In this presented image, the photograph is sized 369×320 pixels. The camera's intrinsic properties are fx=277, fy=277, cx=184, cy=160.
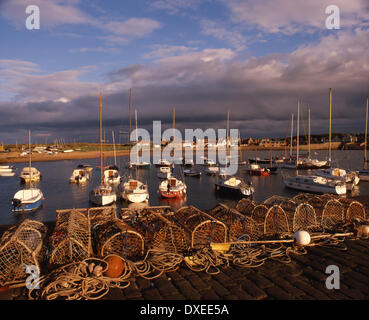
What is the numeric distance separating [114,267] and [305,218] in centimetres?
609

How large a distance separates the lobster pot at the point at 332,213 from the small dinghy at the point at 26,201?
25.5 meters

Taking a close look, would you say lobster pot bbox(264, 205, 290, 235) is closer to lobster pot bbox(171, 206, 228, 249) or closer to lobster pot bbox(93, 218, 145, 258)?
lobster pot bbox(171, 206, 228, 249)

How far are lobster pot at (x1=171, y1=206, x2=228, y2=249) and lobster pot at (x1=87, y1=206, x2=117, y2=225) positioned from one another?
7.04 feet

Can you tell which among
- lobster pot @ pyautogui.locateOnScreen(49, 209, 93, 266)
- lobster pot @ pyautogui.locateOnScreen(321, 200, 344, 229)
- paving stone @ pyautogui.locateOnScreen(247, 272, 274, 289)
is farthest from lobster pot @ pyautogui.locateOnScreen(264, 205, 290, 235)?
lobster pot @ pyautogui.locateOnScreen(49, 209, 93, 266)

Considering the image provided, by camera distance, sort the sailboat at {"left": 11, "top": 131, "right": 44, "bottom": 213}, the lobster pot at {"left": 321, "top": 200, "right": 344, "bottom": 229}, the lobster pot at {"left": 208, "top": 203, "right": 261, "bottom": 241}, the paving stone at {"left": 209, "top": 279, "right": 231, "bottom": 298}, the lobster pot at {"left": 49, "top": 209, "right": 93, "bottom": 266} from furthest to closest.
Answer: the sailboat at {"left": 11, "top": 131, "right": 44, "bottom": 213} < the lobster pot at {"left": 321, "top": 200, "right": 344, "bottom": 229} < the lobster pot at {"left": 208, "top": 203, "right": 261, "bottom": 241} < the lobster pot at {"left": 49, "top": 209, "right": 93, "bottom": 266} < the paving stone at {"left": 209, "top": 279, "right": 231, "bottom": 298}

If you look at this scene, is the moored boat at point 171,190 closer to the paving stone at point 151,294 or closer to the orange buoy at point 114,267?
the orange buoy at point 114,267

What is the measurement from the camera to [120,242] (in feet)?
20.2

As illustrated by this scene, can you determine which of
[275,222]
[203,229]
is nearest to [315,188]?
[275,222]

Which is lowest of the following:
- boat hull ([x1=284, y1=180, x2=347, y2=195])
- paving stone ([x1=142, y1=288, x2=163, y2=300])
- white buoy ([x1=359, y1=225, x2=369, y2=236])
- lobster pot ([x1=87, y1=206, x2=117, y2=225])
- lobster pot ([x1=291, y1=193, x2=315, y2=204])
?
boat hull ([x1=284, y1=180, x2=347, y2=195])

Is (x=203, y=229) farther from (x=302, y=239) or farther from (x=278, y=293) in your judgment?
(x=278, y=293)

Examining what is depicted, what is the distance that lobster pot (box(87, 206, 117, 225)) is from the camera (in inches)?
332
